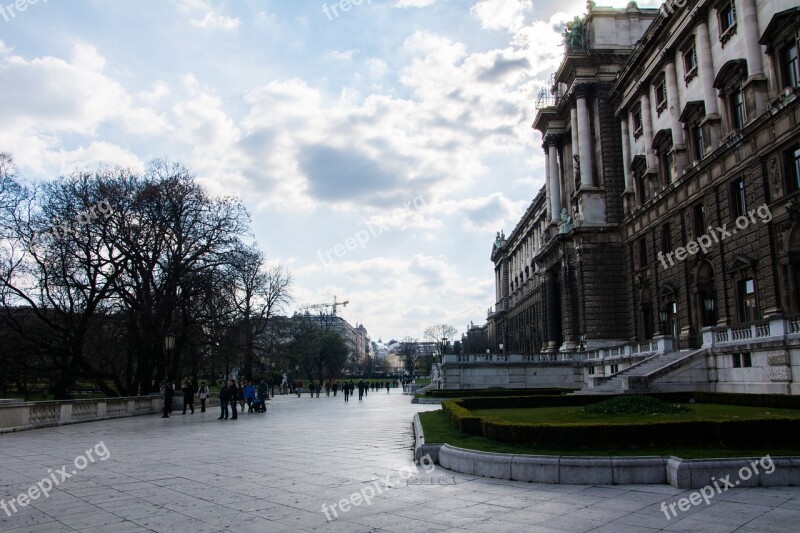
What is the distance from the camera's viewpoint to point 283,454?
1477 cm

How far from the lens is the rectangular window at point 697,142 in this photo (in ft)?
124

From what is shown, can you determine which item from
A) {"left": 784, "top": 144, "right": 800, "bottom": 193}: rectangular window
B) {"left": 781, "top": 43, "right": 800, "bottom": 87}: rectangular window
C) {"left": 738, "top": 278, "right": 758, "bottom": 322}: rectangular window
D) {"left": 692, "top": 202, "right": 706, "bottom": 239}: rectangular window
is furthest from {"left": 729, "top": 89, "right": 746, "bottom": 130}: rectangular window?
{"left": 738, "top": 278, "right": 758, "bottom": 322}: rectangular window

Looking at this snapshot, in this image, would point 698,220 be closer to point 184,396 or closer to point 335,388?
point 184,396

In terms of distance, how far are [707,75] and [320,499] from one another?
117 ft

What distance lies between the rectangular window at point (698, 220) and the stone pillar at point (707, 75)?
158 inches

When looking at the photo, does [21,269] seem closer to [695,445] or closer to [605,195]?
[695,445]

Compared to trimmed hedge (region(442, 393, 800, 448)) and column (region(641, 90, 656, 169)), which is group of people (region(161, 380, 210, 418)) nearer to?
trimmed hedge (region(442, 393, 800, 448))

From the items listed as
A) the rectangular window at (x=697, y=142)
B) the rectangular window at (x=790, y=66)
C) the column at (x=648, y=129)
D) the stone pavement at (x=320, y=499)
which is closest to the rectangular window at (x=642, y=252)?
the column at (x=648, y=129)

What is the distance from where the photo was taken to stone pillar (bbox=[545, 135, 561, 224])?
6181cm

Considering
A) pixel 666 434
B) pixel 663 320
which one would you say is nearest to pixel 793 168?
pixel 663 320

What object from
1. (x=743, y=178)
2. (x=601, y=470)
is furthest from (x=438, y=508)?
(x=743, y=178)

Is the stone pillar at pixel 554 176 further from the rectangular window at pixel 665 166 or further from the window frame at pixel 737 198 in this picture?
the window frame at pixel 737 198

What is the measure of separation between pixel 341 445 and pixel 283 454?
2.14 m

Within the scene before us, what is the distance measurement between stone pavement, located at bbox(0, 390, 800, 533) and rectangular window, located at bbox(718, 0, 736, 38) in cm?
3079
